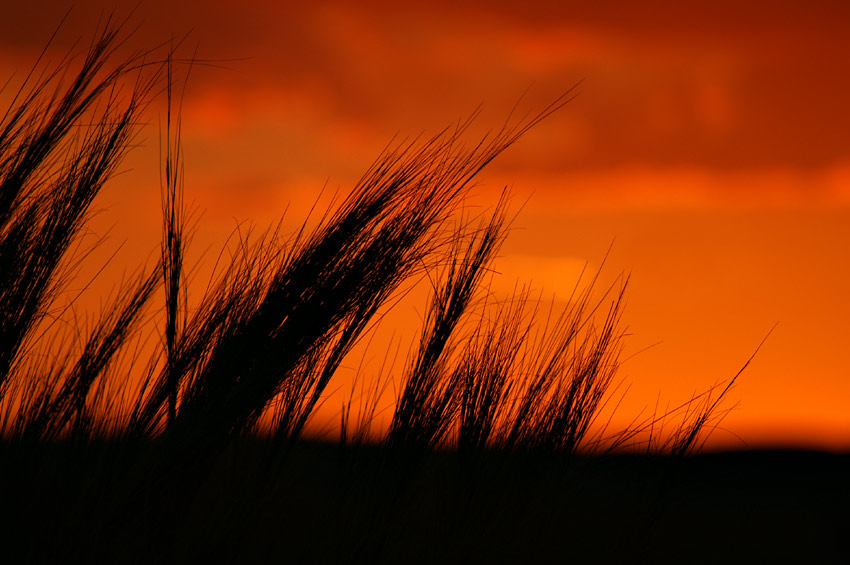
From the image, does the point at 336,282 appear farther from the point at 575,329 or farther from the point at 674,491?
the point at 674,491

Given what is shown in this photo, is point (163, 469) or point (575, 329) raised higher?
point (575, 329)

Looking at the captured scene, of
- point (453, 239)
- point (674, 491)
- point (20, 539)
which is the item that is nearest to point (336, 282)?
point (453, 239)

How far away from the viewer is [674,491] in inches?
125

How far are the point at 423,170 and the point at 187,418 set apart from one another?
844 mm

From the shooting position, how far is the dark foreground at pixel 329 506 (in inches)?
63.9

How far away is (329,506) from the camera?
2.37 metres

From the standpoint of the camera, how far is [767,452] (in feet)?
55.0

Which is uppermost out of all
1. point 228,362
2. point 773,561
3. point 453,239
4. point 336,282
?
point 453,239

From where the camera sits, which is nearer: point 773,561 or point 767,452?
point 773,561

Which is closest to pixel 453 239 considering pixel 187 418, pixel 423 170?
pixel 423 170

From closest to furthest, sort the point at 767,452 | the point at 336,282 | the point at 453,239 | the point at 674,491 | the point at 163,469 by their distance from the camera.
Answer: the point at 163,469
the point at 336,282
the point at 453,239
the point at 674,491
the point at 767,452

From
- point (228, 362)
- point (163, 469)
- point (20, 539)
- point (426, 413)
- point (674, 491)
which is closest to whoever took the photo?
point (20, 539)

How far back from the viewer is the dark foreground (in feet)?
5.33

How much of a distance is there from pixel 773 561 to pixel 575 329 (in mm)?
6840
